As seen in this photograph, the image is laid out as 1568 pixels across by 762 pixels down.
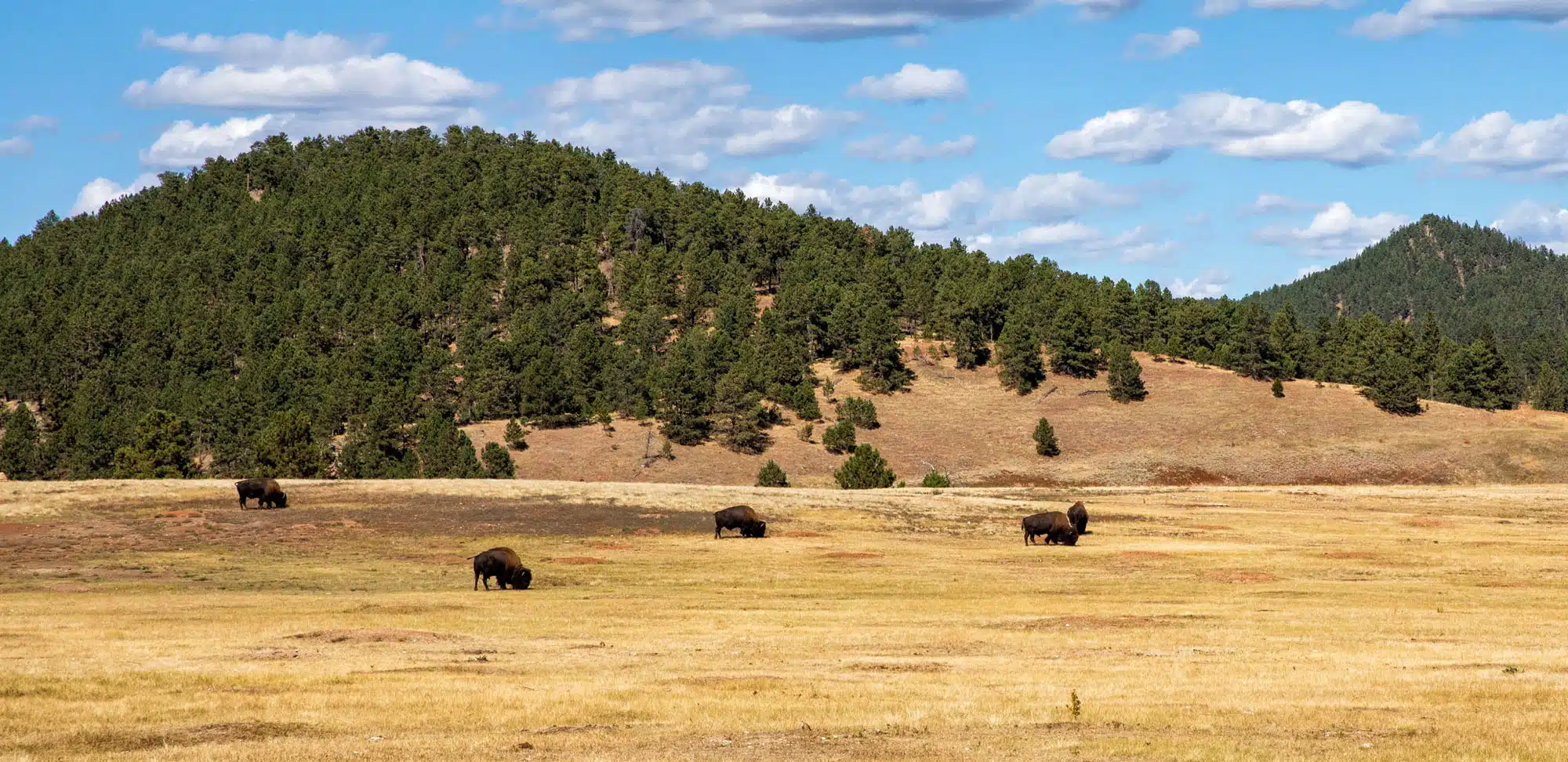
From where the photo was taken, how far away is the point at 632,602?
5025 cm

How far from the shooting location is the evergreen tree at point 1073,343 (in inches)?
7633

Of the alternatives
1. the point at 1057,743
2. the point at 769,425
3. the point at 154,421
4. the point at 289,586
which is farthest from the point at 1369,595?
the point at 769,425

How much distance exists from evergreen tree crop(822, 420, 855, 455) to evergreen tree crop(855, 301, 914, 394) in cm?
2480

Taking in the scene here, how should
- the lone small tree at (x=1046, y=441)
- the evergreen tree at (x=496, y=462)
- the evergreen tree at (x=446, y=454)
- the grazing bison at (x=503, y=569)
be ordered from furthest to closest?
the lone small tree at (x=1046, y=441), the evergreen tree at (x=496, y=462), the evergreen tree at (x=446, y=454), the grazing bison at (x=503, y=569)

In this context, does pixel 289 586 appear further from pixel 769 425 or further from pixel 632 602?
pixel 769 425

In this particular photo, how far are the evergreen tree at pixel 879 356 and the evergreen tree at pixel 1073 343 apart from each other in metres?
21.8

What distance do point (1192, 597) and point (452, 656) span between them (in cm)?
2831

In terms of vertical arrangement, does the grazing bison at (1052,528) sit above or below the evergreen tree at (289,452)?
below

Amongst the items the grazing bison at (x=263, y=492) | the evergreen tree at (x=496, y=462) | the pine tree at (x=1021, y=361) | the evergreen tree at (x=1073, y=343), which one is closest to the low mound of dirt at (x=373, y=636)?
the grazing bison at (x=263, y=492)

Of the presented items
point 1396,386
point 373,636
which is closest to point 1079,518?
point 373,636

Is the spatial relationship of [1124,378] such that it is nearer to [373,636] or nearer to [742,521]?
[742,521]

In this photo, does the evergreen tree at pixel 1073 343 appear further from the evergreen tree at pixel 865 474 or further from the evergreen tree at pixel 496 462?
the evergreen tree at pixel 496 462

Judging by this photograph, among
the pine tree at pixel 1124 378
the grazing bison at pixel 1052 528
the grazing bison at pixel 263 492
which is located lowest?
the grazing bison at pixel 1052 528

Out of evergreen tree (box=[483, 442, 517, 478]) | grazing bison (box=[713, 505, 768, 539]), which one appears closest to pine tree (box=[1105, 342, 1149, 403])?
evergreen tree (box=[483, 442, 517, 478])
